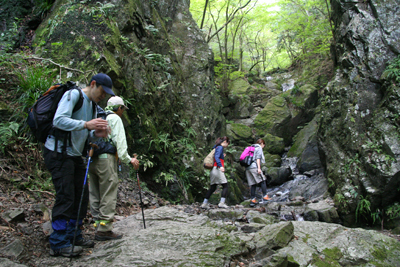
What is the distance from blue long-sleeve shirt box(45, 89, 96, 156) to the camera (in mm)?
2932

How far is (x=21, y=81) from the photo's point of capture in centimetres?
568

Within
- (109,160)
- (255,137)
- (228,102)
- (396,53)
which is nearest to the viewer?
(109,160)

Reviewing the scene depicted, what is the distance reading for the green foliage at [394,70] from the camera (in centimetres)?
842

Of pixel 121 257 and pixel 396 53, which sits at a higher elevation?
pixel 396 53

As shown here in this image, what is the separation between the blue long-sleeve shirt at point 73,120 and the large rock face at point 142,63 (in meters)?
3.86

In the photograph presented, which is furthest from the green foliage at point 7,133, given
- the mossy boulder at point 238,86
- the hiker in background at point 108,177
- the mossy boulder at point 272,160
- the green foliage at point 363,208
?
the mossy boulder at point 238,86

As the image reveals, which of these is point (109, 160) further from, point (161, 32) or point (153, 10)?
point (153, 10)

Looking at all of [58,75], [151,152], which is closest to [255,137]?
[151,152]

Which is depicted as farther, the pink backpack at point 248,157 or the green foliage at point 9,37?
the pink backpack at point 248,157

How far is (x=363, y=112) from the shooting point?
922 centimetres

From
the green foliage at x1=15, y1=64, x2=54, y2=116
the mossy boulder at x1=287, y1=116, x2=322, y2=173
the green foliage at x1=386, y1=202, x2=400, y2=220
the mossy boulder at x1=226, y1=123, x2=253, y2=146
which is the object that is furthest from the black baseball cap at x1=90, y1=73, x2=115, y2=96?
the mossy boulder at x1=226, y1=123, x2=253, y2=146

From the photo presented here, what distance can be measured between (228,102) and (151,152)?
13.7 m

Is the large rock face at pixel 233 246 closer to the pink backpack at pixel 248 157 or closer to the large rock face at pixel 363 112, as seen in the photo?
the large rock face at pixel 363 112

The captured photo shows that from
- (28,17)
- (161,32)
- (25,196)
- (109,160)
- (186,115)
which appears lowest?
(25,196)
